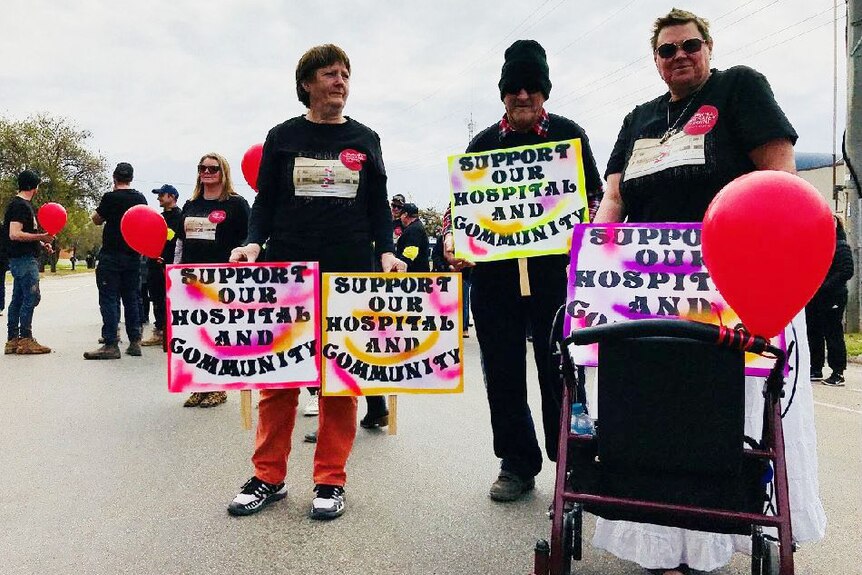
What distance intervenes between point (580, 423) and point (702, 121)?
3.89 ft

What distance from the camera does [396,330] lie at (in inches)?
135

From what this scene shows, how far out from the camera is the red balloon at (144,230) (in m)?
6.83

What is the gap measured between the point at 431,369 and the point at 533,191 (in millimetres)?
1015

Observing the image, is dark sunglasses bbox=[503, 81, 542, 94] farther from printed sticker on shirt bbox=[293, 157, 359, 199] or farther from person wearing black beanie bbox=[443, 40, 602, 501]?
printed sticker on shirt bbox=[293, 157, 359, 199]

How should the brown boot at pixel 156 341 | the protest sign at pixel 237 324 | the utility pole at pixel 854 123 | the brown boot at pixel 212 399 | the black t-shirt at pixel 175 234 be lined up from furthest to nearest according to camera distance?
the utility pole at pixel 854 123 → the brown boot at pixel 156 341 → the black t-shirt at pixel 175 234 → the brown boot at pixel 212 399 → the protest sign at pixel 237 324

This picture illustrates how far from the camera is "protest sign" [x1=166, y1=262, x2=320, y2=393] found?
11.1 ft

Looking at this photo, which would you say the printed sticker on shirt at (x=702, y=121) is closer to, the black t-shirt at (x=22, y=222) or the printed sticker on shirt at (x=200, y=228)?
the printed sticker on shirt at (x=200, y=228)

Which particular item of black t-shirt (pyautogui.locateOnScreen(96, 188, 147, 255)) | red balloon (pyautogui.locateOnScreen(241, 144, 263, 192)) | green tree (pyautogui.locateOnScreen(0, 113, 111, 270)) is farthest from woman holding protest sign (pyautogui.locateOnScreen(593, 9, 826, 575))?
green tree (pyautogui.locateOnScreen(0, 113, 111, 270))

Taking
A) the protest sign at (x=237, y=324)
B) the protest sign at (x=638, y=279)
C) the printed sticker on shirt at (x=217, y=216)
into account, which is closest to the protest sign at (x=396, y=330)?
the protest sign at (x=237, y=324)

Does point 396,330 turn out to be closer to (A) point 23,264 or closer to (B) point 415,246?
(A) point 23,264

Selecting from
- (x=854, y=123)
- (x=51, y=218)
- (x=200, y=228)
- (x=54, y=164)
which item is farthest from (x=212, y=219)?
(x=54, y=164)

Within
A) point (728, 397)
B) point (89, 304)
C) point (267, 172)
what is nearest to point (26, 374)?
point (267, 172)

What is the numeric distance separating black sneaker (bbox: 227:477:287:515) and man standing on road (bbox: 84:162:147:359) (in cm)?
562

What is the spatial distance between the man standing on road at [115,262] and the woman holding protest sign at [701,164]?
6.91m
